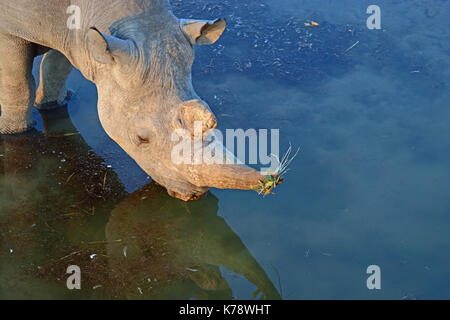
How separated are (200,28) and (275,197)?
6.01ft

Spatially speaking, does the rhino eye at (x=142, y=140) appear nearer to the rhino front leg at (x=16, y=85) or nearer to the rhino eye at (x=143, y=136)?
the rhino eye at (x=143, y=136)

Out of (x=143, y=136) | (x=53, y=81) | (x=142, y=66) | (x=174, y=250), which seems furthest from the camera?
(x=53, y=81)

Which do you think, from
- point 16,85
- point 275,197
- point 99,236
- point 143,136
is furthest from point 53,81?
point 275,197

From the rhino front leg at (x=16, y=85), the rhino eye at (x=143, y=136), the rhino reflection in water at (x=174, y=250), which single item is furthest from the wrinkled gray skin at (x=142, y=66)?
the rhino reflection in water at (x=174, y=250)

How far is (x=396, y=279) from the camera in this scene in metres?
5.21

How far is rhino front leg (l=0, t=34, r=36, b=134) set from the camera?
5.90 metres

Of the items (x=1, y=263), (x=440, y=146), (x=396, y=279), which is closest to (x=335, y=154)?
(x=440, y=146)

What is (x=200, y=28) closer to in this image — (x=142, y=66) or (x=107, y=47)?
(x=142, y=66)

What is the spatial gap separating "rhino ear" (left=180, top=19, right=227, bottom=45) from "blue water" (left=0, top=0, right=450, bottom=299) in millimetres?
1560

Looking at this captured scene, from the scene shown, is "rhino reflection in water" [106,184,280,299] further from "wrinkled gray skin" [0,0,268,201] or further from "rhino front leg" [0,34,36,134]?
"rhino front leg" [0,34,36,134]

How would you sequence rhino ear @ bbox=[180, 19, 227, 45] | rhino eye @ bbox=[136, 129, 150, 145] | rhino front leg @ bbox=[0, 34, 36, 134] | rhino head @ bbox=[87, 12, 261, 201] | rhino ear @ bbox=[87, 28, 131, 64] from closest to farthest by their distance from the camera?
rhino ear @ bbox=[87, 28, 131, 64]
rhino head @ bbox=[87, 12, 261, 201]
rhino eye @ bbox=[136, 129, 150, 145]
rhino ear @ bbox=[180, 19, 227, 45]
rhino front leg @ bbox=[0, 34, 36, 134]

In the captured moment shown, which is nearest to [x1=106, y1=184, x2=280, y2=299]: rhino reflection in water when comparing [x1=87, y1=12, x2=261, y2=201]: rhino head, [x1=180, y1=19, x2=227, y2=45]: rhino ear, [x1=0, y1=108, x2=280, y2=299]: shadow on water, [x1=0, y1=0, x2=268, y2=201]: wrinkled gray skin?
[x1=0, y1=108, x2=280, y2=299]: shadow on water

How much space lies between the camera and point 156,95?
4.91m

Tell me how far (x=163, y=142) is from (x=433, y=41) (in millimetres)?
4924
